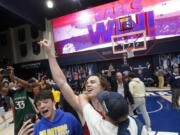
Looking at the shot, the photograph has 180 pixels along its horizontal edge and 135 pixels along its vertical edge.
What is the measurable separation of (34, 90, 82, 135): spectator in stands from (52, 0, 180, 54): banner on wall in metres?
10.6

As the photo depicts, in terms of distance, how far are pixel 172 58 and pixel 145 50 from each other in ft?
6.47

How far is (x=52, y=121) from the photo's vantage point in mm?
1586

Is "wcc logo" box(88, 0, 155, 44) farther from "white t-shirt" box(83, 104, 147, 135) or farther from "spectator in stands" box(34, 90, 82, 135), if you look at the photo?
"white t-shirt" box(83, 104, 147, 135)

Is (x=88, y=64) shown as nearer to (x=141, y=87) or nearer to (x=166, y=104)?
(x=166, y=104)

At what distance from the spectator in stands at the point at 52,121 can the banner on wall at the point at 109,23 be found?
34.7 ft

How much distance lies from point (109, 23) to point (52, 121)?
1112 cm

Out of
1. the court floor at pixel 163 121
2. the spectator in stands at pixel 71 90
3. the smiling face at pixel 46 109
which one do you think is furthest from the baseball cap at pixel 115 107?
the court floor at pixel 163 121

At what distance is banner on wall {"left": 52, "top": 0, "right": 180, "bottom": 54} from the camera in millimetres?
10273

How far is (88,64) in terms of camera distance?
12.9 metres

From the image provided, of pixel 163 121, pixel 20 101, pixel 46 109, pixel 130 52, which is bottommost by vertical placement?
pixel 163 121

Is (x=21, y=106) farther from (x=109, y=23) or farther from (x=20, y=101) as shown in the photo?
(x=109, y=23)

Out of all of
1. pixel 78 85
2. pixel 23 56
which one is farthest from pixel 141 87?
pixel 23 56

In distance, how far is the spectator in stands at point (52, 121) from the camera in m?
1.53

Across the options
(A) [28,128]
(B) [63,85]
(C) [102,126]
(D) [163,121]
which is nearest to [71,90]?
(B) [63,85]
